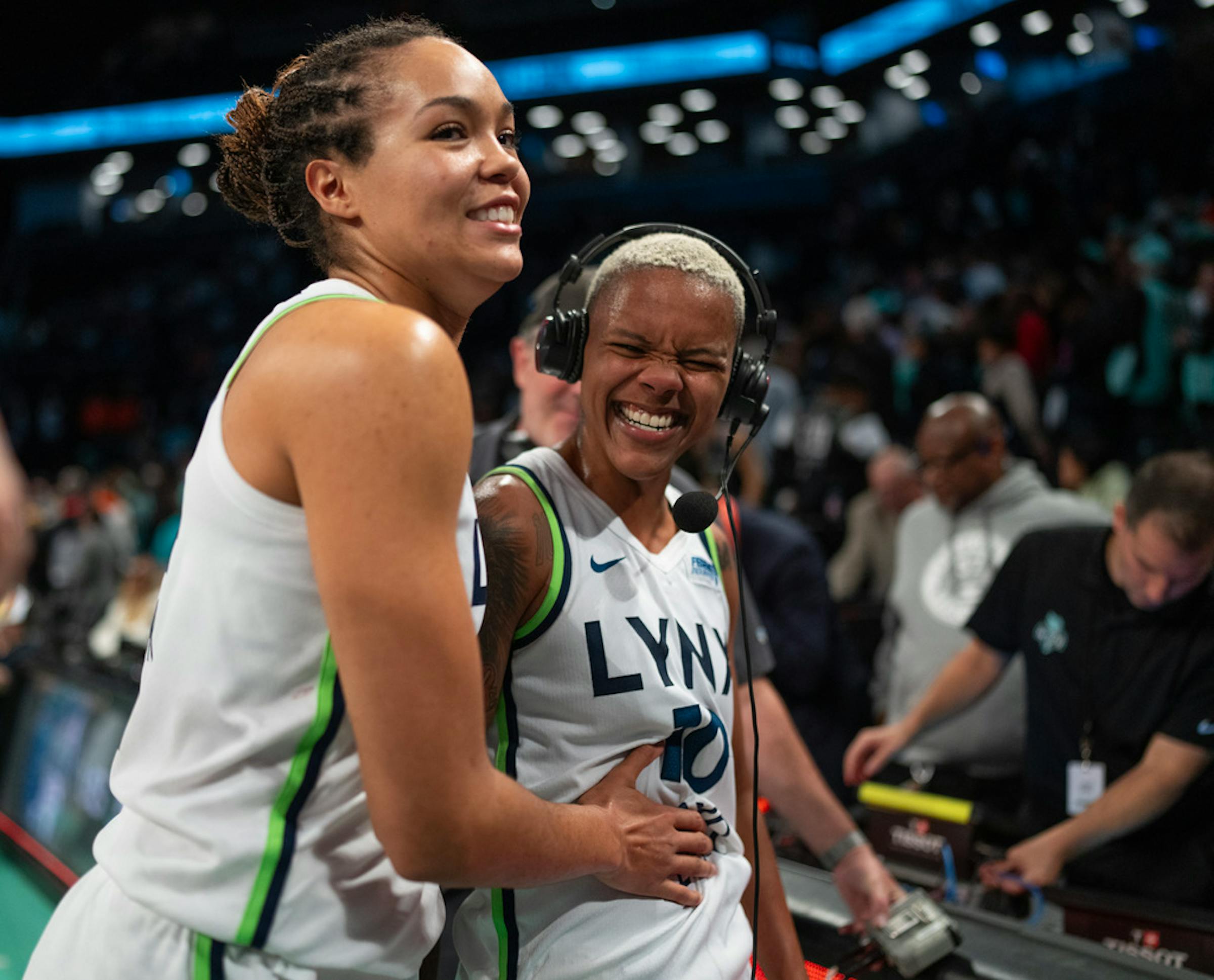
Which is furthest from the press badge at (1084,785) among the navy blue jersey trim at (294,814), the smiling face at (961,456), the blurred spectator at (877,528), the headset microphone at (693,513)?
the blurred spectator at (877,528)

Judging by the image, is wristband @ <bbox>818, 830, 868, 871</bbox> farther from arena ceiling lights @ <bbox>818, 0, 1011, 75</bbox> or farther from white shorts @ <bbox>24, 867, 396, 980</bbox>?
arena ceiling lights @ <bbox>818, 0, 1011, 75</bbox>

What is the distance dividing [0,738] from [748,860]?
474cm

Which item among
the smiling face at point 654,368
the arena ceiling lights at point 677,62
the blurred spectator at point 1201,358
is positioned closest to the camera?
the smiling face at point 654,368

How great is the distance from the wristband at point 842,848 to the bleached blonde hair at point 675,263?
0.94 metres

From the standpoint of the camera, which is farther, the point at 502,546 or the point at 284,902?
the point at 502,546

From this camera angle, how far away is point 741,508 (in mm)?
3816

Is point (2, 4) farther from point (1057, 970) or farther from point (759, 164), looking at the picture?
point (1057, 970)

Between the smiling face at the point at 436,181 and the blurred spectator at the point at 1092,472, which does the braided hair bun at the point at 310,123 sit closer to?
the smiling face at the point at 436,181

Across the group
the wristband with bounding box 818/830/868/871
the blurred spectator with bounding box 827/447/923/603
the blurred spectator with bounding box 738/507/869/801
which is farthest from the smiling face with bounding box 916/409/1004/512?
the wristband with bounding box 818/830/868/871

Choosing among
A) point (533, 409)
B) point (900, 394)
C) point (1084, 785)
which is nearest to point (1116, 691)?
point (1084, 785)

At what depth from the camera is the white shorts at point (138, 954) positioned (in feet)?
3.59

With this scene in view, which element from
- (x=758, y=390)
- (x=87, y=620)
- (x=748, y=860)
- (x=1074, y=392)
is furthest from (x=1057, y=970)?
(x=87, y=620)

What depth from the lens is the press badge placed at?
2.84 m

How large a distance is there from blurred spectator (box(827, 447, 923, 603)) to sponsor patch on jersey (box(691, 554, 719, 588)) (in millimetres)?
4476
